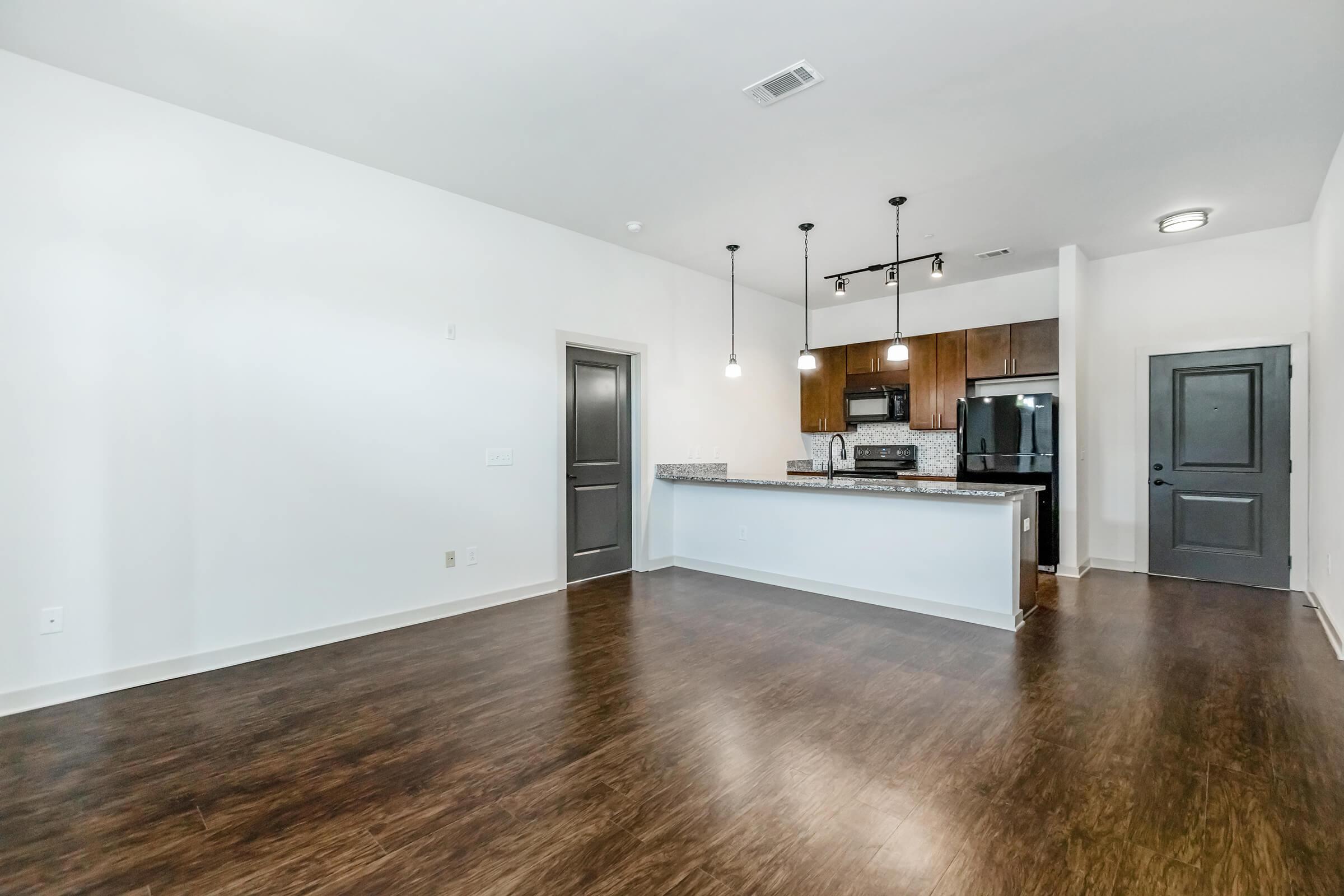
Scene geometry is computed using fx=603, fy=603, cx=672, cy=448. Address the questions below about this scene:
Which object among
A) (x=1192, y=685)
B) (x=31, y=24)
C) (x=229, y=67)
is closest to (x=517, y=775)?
(x=1192, y=685)

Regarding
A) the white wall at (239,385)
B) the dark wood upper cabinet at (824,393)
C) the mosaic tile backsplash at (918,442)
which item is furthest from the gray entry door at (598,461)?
the mosaic tile backsplash at (918,442)

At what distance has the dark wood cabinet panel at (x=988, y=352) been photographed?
6.00 m

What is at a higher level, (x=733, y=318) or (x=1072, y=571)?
(x=733, y=318)

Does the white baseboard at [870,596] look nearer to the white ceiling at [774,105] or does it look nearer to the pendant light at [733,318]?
the pendant light at [733,318]

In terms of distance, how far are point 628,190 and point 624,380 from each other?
6.04ft

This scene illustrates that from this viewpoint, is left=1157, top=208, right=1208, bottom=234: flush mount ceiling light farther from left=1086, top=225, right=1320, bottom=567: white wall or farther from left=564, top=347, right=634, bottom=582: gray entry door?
left=564, top=347, right=634, bottom=582: gray entry door

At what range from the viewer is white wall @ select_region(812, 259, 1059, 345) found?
6.02 meters

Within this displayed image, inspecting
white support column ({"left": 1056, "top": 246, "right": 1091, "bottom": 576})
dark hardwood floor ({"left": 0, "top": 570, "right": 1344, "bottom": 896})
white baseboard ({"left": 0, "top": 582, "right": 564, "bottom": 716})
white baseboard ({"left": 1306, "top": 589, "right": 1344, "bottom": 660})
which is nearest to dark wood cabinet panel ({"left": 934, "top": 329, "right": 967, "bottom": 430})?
white support column ({"left": 1056, "top": 246, "right": 1091, "bottom": 576})

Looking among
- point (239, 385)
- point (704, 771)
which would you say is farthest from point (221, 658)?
point (704, 771)

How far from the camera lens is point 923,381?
21.6ft

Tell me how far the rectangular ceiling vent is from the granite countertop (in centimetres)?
257

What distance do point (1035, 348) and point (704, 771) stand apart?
213 inches

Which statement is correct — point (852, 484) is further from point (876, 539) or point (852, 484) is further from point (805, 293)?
point (805, 293)

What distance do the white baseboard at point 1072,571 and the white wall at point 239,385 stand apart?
14.6 ft
